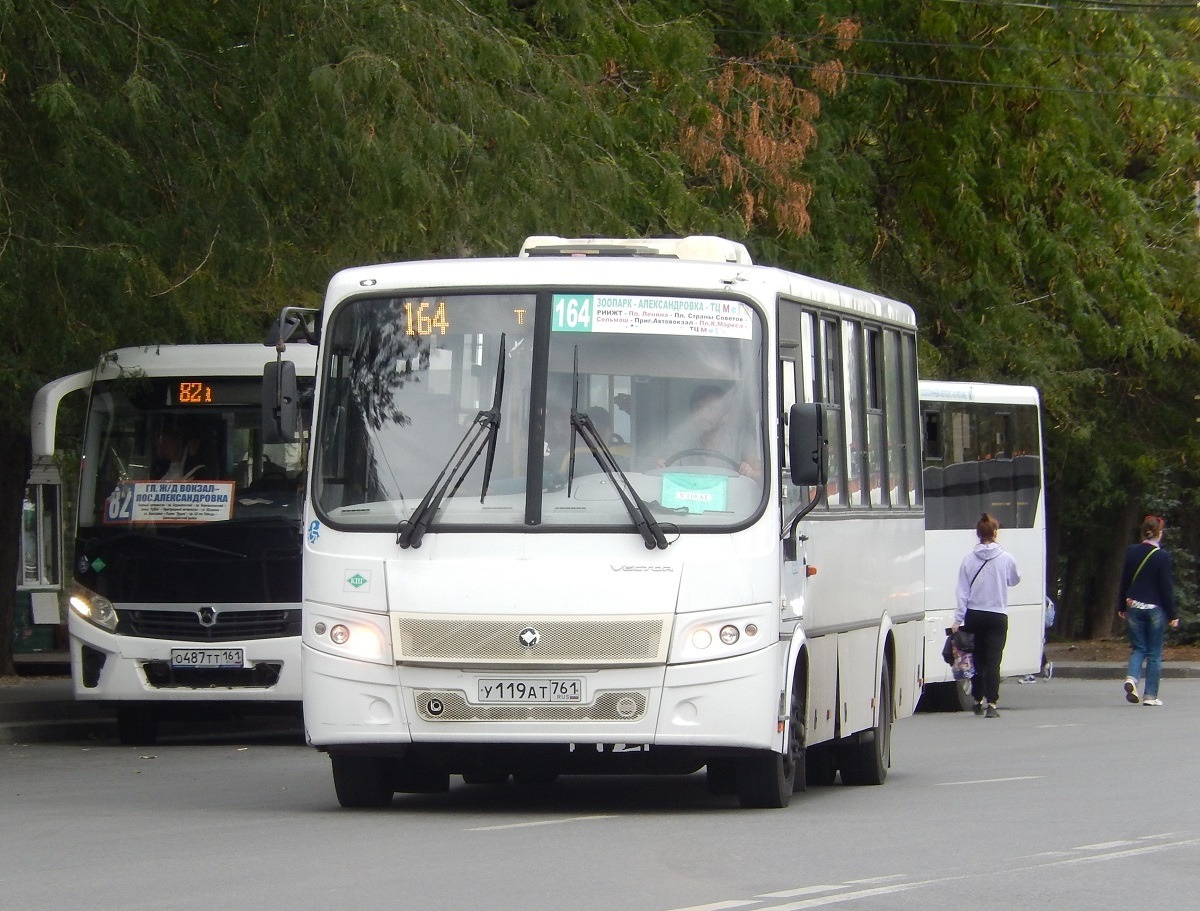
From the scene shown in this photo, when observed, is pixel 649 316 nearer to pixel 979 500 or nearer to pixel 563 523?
pixel 563 523

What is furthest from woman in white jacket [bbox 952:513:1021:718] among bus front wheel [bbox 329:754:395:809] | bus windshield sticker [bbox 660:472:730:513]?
bus windshield sticker [bbox 660:472:730:513]

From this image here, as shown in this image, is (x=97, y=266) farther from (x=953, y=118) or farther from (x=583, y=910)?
(x=953, y=118)

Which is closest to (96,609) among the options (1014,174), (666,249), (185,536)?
(185,536)

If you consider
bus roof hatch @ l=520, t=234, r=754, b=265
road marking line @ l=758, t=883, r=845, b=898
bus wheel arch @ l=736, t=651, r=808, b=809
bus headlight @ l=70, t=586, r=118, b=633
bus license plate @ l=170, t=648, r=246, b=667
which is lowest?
road marking line @ l=758, t=883, r=845, b=898

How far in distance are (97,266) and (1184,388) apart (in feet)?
80.9

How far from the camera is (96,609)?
17.4 metres

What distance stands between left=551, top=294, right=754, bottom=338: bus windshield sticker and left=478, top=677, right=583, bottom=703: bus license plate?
1722mm

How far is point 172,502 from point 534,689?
705 centimetres

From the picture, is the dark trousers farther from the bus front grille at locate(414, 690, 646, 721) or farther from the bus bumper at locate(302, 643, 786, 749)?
the bus front grille at locate(414, 690, 646, 721)

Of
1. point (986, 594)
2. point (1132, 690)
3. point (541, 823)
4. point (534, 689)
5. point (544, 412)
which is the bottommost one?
point (1132, 690)

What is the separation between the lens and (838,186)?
2498 centimetres

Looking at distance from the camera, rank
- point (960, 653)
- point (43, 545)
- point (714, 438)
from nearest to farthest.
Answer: point (714, 438), point (960, 653), point (43, 545)

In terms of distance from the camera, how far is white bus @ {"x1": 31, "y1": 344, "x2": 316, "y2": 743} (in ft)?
56.4

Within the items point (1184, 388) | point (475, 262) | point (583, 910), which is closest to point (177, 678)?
point (475, 262)
